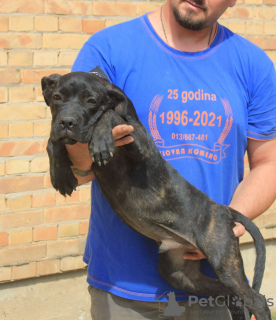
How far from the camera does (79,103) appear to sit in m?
3.23

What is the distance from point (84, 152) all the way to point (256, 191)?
1229 millimetres

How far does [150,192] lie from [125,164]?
9.3 inches

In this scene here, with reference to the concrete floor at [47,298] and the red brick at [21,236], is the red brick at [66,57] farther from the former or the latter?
the concrete floor at [47,298]

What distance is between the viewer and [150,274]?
12.2 feet

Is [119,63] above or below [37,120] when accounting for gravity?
above

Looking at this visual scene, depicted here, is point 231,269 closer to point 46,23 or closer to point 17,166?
point 17,166

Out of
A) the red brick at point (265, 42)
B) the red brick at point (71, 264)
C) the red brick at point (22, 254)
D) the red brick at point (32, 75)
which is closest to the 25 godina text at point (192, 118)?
the red brick at point (32, 75)

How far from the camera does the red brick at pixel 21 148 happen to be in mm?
5281

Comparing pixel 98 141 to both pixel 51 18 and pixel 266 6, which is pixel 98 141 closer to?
pixel 51 18

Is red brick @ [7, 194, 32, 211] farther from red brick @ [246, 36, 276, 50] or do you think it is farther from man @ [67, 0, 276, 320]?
red brick @ [246, 36, 276, 50]

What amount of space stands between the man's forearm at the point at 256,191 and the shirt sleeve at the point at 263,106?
24cm

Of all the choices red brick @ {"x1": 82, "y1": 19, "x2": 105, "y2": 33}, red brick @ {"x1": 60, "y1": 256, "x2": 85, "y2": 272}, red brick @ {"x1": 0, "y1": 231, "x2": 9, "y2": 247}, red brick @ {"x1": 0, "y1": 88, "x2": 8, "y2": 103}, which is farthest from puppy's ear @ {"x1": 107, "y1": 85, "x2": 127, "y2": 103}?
red brick @ {"x1": 60, "y1": 256, "x2": 85, "y2": 272}

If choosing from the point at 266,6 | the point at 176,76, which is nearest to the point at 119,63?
the point at 176,76

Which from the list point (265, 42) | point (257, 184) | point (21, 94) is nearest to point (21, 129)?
point (21, 94)
